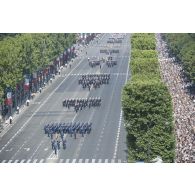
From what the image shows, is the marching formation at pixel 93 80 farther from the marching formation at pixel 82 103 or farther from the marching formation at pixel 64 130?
the marching formation at pixel 64 130

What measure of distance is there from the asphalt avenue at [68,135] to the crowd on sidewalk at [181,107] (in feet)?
24.5

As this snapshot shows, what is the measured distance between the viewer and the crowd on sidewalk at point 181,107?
7062cm

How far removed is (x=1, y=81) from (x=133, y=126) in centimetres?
3682

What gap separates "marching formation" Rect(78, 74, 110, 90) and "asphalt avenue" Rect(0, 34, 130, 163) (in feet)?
3.87

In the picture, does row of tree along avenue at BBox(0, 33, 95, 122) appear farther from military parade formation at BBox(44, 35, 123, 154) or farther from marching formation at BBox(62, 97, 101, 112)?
military parade formation at BBox(44, 35, 123, 154)

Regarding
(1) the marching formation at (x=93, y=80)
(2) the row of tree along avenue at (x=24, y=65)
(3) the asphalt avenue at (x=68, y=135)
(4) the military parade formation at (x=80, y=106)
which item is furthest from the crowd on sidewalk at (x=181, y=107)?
(2) the row of tree along avenue at (x=24, y=65)

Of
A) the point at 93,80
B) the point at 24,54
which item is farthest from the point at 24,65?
the point at 93,80

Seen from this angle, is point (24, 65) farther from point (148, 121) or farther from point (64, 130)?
point (148, 121)

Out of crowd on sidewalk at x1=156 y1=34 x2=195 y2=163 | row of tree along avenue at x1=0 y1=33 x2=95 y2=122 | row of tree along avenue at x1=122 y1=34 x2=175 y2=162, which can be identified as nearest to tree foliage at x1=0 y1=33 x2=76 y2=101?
row of tree along avenue at x1=0 y1=33 x2=95 y2=122

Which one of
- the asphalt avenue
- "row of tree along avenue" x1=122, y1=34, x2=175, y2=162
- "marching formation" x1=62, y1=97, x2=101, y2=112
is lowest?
the asphalt avenue

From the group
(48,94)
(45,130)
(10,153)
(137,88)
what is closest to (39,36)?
(48,94)

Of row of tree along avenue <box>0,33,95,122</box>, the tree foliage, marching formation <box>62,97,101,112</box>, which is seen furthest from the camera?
marching formation <box>62,97,101,112</box>

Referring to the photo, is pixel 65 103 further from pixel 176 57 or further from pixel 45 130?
pixel 176 57

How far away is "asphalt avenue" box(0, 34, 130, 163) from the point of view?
253 ft
